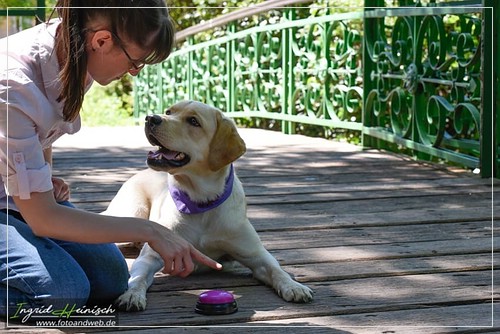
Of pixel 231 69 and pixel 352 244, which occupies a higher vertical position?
pixel 231 69

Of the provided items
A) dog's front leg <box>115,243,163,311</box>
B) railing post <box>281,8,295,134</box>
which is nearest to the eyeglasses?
dog's front leg <box>115,243,163,311</box>

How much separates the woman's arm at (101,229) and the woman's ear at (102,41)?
0.45m

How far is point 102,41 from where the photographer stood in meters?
2.80

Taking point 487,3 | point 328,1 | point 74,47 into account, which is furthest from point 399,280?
point 328,1

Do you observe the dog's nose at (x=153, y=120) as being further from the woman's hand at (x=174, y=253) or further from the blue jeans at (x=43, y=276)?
the woman's hand at (x=174, y=253)

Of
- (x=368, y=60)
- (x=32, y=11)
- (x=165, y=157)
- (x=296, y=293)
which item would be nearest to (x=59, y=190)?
(x=165, y=157)

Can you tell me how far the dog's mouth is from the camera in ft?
11.4

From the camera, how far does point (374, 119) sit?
23.8ft

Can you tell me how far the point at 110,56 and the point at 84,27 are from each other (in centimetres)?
11

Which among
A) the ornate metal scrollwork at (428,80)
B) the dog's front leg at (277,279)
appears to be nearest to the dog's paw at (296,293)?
the dog's front leg at (277,279)

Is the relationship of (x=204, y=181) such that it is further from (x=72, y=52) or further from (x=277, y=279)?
(x=72, y=52)

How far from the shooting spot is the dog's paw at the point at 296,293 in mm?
3139

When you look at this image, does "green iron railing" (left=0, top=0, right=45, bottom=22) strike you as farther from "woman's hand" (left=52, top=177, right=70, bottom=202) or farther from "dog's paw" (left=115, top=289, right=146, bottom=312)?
"dog's paw" (left=115, top=289, right=146, bottom=312)

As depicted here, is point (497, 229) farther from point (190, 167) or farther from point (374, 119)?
point (374, 119)
